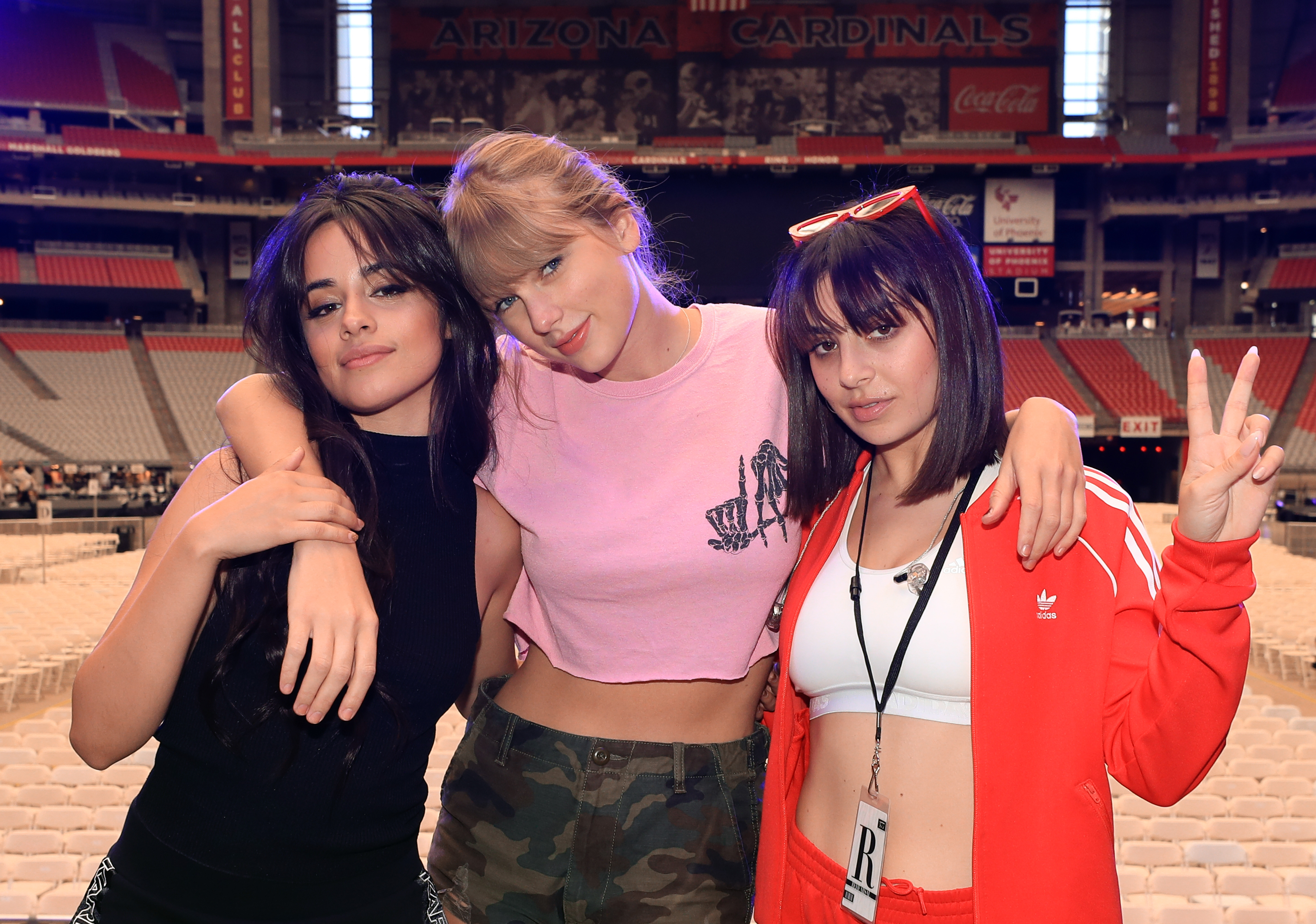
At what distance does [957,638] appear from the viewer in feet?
5.54

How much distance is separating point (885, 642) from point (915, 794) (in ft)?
0.89

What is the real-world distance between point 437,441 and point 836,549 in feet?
2.71

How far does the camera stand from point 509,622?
90.0 inches

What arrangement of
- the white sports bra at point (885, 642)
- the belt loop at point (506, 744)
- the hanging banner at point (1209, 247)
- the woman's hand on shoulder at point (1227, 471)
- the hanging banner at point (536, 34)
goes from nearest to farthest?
the woman's hand on shoulder at point (1227, 471) → the white sports bra at point (885, 642) → the belt loop at point (506, 744) → the hanging banner at point (536, 34) → the hanging banner at point (1209, 247)

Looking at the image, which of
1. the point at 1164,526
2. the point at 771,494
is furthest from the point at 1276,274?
the point at 771,494

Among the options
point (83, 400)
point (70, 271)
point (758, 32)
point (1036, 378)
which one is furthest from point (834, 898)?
point (70, 271)

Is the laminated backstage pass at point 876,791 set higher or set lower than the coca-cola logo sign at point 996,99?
lower

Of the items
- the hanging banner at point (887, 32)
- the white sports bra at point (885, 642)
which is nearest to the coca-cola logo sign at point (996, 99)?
the hanging banner at point (887, 32)

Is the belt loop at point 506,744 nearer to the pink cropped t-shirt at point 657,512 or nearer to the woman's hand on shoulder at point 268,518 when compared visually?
the pink cropped t-shirt at point 657,512

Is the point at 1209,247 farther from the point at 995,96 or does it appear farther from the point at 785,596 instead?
the point at 785,596

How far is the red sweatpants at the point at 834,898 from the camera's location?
1.66m

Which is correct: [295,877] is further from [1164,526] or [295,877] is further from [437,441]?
[1164,526]

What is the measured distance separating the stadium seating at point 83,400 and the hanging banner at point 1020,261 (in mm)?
22009

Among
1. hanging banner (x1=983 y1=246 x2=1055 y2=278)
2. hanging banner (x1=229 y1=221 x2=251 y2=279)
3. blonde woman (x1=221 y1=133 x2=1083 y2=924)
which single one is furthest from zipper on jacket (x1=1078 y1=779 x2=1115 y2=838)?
hanging banner (x1=229 y1=221 x2=251 y2=279)
